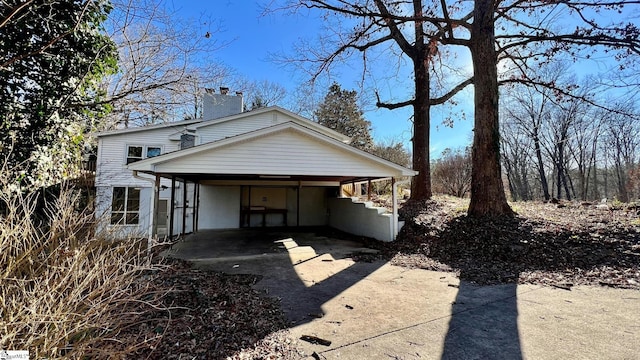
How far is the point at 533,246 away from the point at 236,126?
37.2 ft

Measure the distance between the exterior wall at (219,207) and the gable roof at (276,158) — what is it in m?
6.32

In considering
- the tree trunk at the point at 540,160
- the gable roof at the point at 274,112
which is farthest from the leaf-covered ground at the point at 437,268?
the tree trunk at the point at 540,160

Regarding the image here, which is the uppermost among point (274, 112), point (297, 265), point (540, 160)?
point (274, 112)

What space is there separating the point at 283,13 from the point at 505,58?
816 centimetres

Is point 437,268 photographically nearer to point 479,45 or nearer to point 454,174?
point 479,45

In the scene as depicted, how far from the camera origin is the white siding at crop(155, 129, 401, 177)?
7129 mm

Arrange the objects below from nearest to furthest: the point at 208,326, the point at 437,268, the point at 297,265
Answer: the point at 208,326 → the point at 437,268 → the point at 297,265

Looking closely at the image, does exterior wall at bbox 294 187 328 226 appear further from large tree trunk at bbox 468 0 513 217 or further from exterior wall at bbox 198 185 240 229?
large tree trunk at bbox 468 0 513 217

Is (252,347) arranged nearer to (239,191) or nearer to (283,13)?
(283,13)

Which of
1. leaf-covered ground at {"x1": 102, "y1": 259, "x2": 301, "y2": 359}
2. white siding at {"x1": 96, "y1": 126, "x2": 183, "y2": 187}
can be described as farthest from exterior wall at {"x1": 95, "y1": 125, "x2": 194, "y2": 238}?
leaf-covered ground at {"x1": 102, "y1": 259, "x2": 301, "y2": 359}

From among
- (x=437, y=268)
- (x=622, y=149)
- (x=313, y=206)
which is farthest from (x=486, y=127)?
(x=622, y=149)

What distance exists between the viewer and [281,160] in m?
7.64

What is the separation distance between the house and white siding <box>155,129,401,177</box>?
2 centimetres

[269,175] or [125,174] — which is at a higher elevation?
[125,174]
